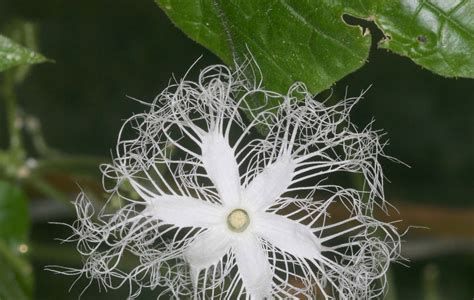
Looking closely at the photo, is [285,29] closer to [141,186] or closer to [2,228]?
[141,186]

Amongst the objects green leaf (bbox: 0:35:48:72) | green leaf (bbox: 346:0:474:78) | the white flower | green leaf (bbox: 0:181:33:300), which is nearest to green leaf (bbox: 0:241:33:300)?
green leaf (bbox: 0:181:33:300)

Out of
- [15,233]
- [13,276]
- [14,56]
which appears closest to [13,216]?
[15,233]

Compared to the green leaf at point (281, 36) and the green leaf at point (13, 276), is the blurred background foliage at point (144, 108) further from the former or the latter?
the green leaf at point (281, 36)

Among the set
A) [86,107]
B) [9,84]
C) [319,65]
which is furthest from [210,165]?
[86,107]

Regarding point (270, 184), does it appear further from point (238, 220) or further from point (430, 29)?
point (430, 29)

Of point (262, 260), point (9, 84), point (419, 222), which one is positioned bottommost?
point (262, 260)

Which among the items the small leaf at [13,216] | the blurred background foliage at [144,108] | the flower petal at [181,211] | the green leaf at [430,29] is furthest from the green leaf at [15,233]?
the green leaf at [430,29]

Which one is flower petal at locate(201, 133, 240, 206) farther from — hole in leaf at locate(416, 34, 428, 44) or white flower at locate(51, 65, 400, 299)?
hole in leaf at locate(416, 34, 428, 44)
